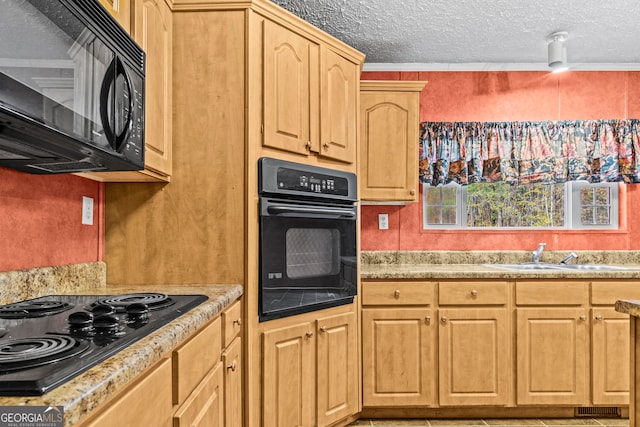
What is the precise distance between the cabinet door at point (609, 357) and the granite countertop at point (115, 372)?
238cm

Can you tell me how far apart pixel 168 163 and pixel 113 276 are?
547mm

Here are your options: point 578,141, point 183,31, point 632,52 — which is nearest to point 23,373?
point 183,31

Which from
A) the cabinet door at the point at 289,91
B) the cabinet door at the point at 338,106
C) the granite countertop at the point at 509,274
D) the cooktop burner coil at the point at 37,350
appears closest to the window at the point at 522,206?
the granite countertop at the point at 509,274

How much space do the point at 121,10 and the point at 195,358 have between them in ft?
3.68

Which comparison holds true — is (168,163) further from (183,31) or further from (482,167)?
(482,167)

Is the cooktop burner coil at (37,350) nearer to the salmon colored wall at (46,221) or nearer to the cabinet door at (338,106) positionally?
the salmon colored wall at (46,221)

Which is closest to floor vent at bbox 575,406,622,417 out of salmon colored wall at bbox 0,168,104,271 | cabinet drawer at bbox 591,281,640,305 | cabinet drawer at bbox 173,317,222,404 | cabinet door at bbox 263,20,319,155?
cabinet drawer at bbox 591,281,640,305

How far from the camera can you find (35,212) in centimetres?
158

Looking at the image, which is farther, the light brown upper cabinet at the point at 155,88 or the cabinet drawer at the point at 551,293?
the cabinet drawer at the point at 551,293

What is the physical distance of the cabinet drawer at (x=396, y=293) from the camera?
2.73 metres

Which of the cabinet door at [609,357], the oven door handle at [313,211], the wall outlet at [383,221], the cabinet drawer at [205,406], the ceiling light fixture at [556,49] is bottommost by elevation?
the cabinet door at [609,357]

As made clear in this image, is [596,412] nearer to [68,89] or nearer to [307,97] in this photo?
[307,97]

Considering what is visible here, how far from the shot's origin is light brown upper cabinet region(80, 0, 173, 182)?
67.2 inches

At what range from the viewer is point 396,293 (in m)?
2.72
